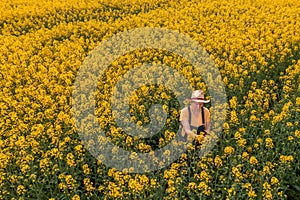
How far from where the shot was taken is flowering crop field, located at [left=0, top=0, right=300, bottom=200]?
6121 mm

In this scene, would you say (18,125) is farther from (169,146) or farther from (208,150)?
(208,150)

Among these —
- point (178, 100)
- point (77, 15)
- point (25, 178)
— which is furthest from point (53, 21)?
point (25, 178)

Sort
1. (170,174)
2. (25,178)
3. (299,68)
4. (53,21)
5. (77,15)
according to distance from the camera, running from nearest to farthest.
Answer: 1. (170,174)
2. (25,178)
3. (299,68)
4. (53,21)
5. (77,15)

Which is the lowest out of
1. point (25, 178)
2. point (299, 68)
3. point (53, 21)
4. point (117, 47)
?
point (25, 178)

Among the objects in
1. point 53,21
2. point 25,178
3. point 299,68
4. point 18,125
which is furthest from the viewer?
point 53,21

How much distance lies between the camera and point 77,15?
2000 centimetres

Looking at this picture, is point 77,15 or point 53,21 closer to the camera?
point 53,21

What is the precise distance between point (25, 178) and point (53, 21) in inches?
514

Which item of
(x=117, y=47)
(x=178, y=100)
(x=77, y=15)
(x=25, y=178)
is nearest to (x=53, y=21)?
(x=77, y=15)

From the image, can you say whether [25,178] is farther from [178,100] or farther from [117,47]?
[117,47]

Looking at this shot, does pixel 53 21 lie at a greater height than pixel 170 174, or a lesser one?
greater

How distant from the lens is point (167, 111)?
8031 millimetres

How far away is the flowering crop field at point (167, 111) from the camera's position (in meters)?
6.12

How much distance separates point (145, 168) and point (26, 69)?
6.11 metres
